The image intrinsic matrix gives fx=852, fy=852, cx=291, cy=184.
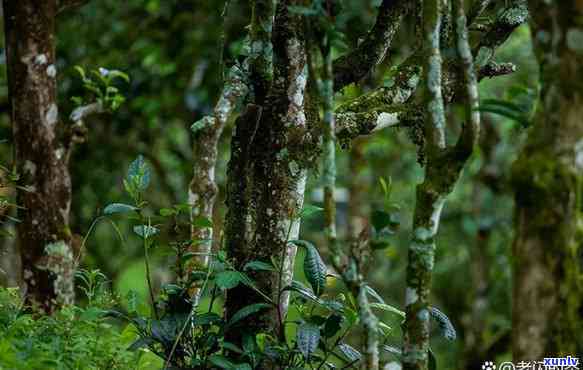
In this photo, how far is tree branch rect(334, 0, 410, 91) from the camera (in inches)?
131

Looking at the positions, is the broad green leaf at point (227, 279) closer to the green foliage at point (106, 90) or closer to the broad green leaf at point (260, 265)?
the broad green leaf at point (260, 265)

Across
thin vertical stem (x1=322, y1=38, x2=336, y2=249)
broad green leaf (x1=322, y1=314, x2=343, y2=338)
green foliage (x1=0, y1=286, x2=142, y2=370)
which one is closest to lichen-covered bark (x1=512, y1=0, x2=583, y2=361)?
thin vertical stem (x1=322, y1=38, x2=336, y2=249)

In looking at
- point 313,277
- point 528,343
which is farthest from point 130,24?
point 528,343

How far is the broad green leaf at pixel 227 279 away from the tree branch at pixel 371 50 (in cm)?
92

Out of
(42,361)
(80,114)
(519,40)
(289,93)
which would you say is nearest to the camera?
Result: (42,361)

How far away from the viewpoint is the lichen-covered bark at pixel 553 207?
2020mm

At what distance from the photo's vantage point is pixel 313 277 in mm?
2898

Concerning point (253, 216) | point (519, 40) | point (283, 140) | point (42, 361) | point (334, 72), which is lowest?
point (42, 361)

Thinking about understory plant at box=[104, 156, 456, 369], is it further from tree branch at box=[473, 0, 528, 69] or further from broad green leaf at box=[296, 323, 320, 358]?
tree branch at box=[473, 0, 528, 69]

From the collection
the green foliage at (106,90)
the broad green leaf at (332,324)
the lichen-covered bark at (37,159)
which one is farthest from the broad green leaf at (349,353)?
the green foliage at (106,90)

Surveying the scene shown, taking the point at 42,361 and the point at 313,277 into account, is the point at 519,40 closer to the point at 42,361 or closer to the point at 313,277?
the point at 313,277

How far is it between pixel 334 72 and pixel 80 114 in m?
1.41

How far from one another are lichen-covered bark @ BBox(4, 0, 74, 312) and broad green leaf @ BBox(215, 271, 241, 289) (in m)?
A: 1.13

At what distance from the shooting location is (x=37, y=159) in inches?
146
